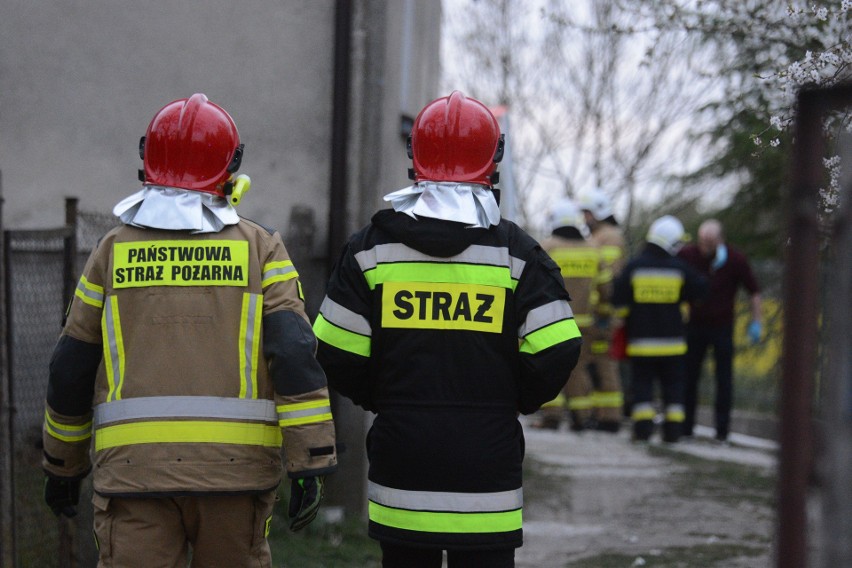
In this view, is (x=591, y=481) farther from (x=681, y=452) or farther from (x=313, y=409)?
(x=313, y=409)

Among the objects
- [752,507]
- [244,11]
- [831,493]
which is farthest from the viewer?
[752,507]

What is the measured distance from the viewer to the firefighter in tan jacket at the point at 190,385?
3416mm

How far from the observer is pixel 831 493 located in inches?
67.7

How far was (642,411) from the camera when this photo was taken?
1011 cm

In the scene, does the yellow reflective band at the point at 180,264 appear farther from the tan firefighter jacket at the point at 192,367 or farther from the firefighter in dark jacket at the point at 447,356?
the firefighter in dark jacket at the point at 447,356

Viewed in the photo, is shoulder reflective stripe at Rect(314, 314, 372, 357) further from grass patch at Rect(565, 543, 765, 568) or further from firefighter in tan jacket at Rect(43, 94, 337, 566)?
grass patch at Rect(565, 543, 765, 568)

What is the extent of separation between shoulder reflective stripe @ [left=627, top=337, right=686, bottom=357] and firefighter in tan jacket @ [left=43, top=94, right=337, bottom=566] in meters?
6.72

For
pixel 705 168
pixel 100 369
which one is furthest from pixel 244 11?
pixel 705 168

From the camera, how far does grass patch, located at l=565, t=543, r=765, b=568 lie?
234 inches

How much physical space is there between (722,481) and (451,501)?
5.49 m

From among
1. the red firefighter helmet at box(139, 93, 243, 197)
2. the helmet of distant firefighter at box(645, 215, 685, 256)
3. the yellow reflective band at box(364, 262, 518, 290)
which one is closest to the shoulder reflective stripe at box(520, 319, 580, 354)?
the yellow reflective band at box(364, 262, 518, 290)

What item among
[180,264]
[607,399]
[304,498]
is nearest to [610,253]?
[607,399]

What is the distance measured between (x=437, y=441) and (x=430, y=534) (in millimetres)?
289

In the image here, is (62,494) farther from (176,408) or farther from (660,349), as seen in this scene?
(660,349)
